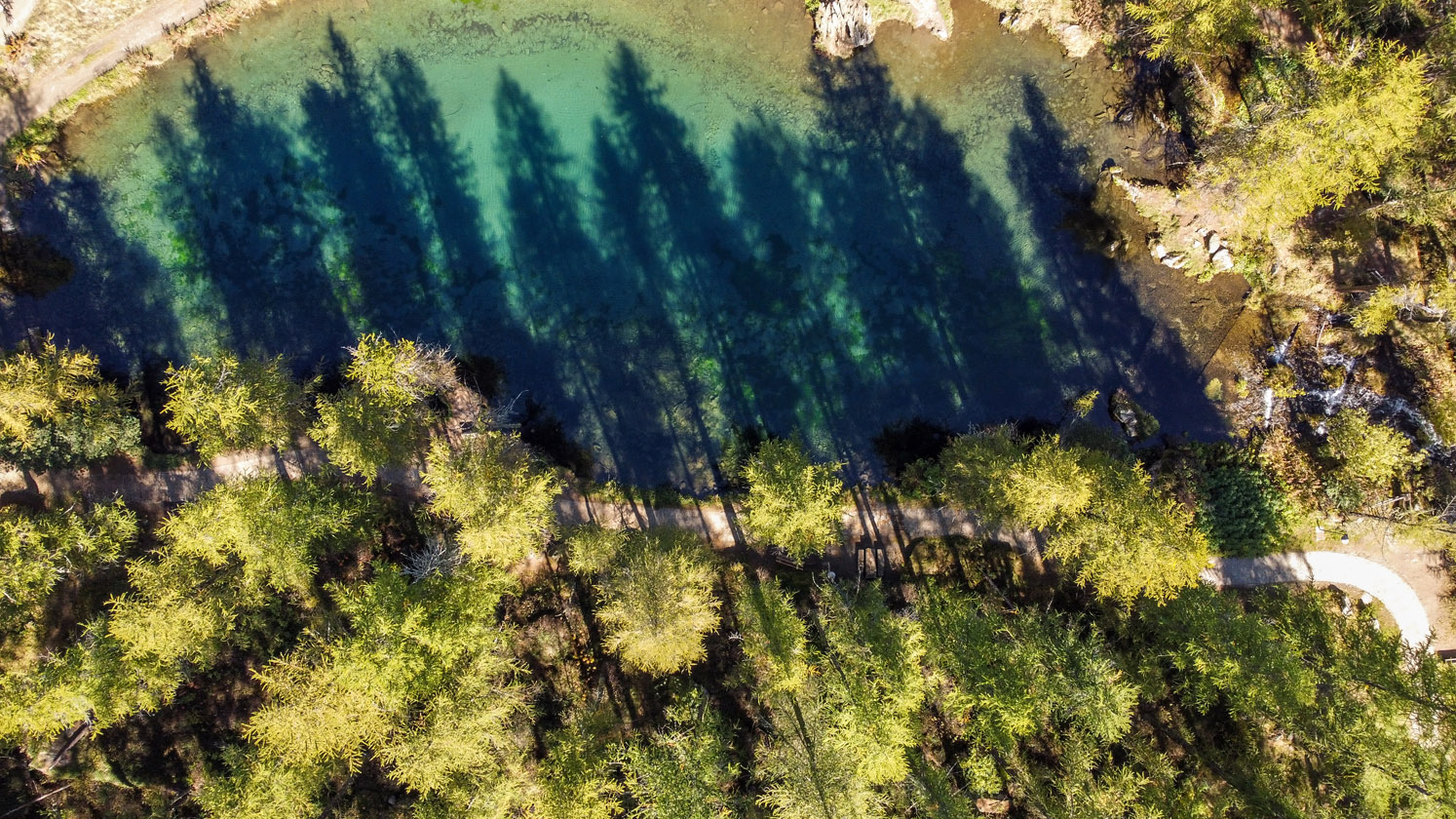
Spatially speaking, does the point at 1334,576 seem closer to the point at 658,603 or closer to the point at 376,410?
the point at 658,603

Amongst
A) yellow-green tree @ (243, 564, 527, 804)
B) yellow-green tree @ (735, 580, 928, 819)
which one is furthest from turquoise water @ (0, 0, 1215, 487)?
yellow-green tree @ (243, 564, 527, 804)

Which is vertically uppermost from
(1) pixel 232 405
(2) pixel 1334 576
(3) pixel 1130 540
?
(1) pixel 232 405

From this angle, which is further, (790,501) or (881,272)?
(881,272)

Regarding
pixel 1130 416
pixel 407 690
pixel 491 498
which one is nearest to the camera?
pixel 407 690

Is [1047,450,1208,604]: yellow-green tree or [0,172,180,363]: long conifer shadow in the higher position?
[0,172,180,363]: long conifer shadow

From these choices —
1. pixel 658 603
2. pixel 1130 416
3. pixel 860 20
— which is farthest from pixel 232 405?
pixel 1130 416

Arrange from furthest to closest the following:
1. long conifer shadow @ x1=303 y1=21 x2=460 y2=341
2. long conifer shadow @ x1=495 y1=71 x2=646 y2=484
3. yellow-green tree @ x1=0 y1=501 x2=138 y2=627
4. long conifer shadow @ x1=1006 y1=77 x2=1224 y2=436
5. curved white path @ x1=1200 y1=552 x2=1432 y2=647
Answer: long conifer shadow @ x1=1006 y1=77 x2=1224 y2=436 < long conifer shadow @ x1=495 y1=71 x2=646 y2=484 < long conifer shadow @ x1=303 y1=21 x2=460 y2=341 < curved white path @ x1=1200 y1=552 x2=1432 y2=647 < yellow-green tree @ x1=0 y1=501 x2=138 y2=627

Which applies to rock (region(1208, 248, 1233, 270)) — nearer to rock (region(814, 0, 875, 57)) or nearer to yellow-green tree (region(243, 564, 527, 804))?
rock (region(814, 0, 875, 57))

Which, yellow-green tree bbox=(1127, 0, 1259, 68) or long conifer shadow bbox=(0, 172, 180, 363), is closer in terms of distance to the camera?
yellow-green tree bbox=(1127, 0, 1259, 68)

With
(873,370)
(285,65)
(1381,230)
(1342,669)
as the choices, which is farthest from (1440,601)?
(285,65)
